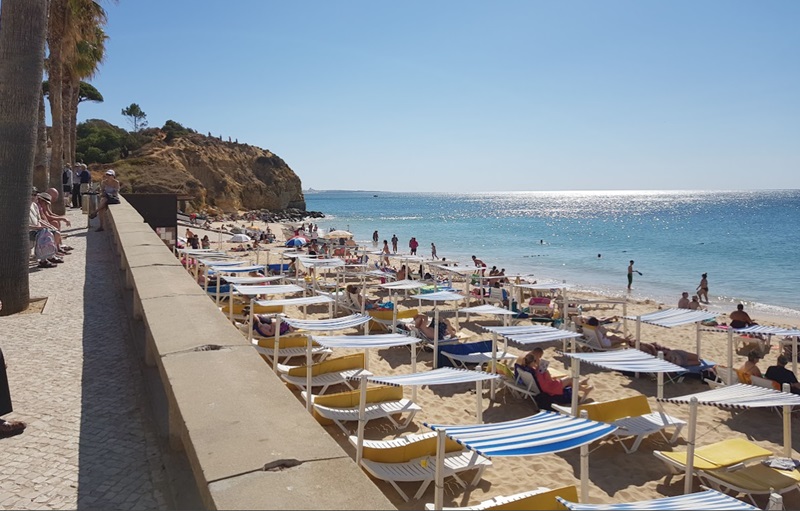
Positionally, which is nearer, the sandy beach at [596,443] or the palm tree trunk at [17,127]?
the sandy beach at [596,443]

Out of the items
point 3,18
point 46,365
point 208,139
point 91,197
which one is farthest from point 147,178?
point 46,365

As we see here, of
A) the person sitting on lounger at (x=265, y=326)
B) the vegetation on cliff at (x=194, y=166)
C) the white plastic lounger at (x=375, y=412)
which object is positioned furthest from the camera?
the vegetation on cliff at (x=194, y=166)

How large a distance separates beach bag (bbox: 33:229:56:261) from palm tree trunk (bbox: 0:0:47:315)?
106 inches

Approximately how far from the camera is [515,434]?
4.12m

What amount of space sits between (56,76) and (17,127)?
45.3ft

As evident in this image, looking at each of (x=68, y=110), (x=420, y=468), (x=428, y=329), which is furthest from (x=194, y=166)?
(x=420, y=468)

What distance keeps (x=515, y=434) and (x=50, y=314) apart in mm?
5405

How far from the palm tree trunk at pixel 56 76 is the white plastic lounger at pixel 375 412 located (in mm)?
15640

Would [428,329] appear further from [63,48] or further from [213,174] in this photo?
[213,174]

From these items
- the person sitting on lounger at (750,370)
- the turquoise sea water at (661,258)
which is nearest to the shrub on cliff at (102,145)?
the turquoise sea water at (661,258)

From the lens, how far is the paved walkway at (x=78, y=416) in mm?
2957

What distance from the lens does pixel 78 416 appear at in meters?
3.84

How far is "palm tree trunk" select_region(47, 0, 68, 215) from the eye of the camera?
678 inches

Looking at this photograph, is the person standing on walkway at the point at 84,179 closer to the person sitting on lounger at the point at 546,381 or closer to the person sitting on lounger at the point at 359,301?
the person sitting on lounger at the point at 359,301
